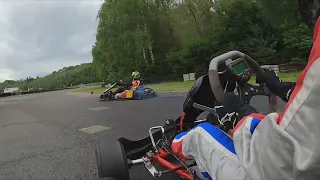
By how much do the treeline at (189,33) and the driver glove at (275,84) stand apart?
2327cm

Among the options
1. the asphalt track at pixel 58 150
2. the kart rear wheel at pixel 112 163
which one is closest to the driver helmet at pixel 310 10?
the kart rear wheel at pixel 112 163

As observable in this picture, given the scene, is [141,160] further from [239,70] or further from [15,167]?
[15,167]

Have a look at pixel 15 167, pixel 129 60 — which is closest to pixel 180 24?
pixel 129 60

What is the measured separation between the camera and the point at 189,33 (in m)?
37.6

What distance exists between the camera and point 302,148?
120 cm

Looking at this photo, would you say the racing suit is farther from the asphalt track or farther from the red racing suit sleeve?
the asphalt track

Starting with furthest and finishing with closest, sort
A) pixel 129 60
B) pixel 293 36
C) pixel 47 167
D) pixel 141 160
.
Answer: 1. pixel 129 60
2. pixel 293 36
3. pixel 47 167
4. pixel 141 160

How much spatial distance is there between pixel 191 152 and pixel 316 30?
110 cm

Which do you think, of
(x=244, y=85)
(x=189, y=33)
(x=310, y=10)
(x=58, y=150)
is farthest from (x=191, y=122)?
(x=189, y=33)

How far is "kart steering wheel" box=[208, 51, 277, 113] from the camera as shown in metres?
2.26

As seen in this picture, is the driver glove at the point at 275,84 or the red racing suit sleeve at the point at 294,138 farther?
the driver glove at the point at 275,84

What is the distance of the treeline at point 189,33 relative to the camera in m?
27.4

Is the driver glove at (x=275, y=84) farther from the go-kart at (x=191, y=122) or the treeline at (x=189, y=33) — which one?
the treeline at (x=189, y=33)

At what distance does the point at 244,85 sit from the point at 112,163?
1.28 metres
